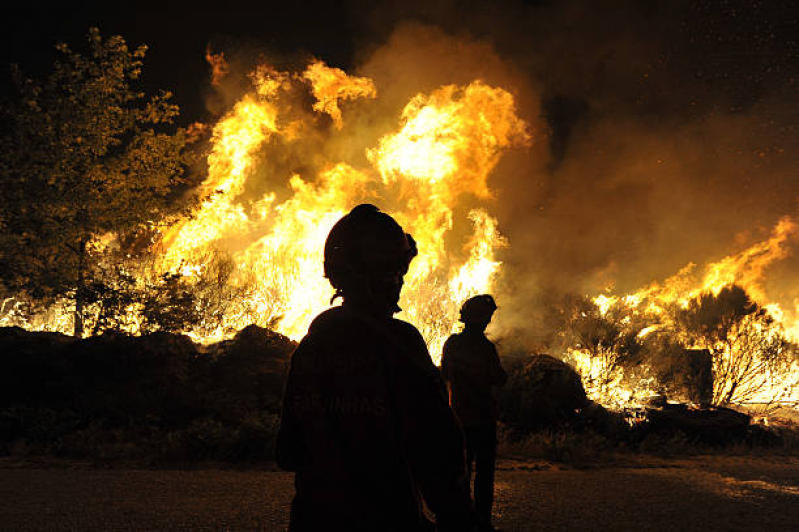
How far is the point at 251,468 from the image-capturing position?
311 inches

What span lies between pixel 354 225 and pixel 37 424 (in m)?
9.78

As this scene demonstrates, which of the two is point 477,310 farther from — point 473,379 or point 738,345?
point 738,345

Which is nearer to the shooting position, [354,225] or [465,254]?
[354,225]

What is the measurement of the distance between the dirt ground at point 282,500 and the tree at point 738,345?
1135cm

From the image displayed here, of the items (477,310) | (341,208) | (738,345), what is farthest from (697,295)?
(477,310)

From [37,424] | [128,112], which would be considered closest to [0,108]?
[128,112]

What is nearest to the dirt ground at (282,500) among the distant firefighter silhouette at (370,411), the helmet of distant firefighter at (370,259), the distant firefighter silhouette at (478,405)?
the distant firefighter silhouette at (478,405)

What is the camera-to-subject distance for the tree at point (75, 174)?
13.8m

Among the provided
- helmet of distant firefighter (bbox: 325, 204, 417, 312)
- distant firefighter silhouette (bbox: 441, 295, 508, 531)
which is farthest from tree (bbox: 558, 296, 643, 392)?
helmet of distant firefighter (bbox: 325, 204, 417, 312)

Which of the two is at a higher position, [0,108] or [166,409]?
[0,108]

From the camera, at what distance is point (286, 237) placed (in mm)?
20125

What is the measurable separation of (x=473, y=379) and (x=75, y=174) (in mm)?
13961

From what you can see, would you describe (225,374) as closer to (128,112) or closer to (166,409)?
(166,409)

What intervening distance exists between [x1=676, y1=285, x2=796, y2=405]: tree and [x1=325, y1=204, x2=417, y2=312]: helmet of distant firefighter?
20.0m
